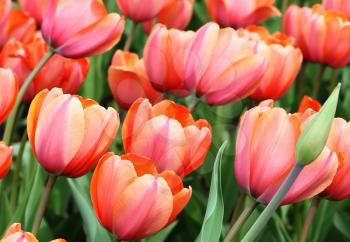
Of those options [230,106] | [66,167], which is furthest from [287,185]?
[230,106]

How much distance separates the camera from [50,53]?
1130mm

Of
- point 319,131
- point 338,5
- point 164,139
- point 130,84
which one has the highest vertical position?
point 319,131

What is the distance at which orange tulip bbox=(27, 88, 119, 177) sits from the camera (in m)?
0.87

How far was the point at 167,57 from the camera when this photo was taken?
3.76 ft

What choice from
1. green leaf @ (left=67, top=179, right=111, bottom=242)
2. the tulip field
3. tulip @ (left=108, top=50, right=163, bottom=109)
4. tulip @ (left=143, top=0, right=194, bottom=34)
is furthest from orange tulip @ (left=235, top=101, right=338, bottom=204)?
tulip @ (left=143, top=0, right=194, bottom=34)

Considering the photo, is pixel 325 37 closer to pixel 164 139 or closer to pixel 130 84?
pixel 130 84

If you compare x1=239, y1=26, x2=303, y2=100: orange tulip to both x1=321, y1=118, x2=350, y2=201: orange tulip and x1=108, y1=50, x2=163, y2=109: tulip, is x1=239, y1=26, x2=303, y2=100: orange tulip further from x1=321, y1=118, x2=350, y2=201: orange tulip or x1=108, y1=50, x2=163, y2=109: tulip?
x1=321, y1=118, x2=350, y2=201: orange tulip

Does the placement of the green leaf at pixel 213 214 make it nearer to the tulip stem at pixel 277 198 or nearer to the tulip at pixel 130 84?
the tulip stem at pixel 277 198

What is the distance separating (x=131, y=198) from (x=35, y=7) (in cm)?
81

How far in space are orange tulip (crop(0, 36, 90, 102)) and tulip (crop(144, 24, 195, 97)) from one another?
11 cm

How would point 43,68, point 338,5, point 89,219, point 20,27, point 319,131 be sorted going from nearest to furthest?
point 319,131 → point 89,219 → point 43,68 → point 20,27 → point 338,5

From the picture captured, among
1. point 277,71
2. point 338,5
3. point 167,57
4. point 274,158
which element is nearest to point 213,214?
point 274,158

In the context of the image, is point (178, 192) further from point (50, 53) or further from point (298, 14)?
point (298, 14)

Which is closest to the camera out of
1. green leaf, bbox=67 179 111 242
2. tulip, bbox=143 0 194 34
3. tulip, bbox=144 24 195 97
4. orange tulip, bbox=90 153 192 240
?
orange tulip, bbox=90 153 192 240
